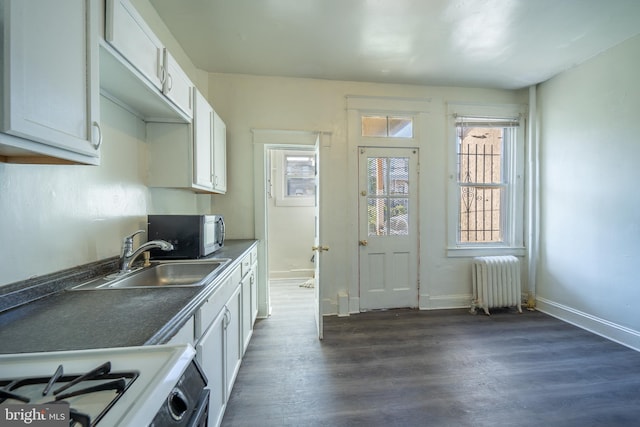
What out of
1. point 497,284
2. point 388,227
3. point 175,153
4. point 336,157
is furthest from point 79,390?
point 497,284

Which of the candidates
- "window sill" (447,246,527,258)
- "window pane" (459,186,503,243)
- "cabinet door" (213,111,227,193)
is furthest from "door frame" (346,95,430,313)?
"cabinet door" (213,111,227,193)

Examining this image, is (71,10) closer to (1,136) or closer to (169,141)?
(1,136)

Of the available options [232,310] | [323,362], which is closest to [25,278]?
[232,310]

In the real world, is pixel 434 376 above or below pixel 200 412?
below

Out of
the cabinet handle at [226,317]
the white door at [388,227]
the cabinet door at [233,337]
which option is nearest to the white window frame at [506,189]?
the white door at [388,227]

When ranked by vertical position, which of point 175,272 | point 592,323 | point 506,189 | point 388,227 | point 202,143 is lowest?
point 592,323

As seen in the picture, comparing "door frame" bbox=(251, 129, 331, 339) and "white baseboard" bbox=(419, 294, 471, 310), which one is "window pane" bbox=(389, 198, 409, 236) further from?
"door frame" bbox=(251, 129, 331, 339)

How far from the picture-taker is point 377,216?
2898 mm

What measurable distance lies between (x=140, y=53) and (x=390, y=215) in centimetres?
261

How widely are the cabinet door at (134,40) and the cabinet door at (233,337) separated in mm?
1387

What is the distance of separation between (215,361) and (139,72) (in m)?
1.53

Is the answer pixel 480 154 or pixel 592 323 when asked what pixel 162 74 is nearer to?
pixel 480 154

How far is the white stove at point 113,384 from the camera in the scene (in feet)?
1.49

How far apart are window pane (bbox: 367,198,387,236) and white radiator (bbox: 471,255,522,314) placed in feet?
4.17
